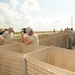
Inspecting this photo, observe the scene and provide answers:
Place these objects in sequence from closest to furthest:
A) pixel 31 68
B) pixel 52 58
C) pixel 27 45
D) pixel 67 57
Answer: pixel 31 68, pixel 67 57, pixel 52 58, pixel 27 45

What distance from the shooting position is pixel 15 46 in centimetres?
447

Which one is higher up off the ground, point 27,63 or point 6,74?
point 27,63

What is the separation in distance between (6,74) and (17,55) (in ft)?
1.97

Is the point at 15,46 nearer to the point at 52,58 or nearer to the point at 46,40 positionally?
the point at 52,58

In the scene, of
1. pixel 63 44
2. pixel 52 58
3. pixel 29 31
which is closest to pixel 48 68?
pixel 52 58

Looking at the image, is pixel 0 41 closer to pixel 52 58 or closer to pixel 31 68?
pixel 52 58

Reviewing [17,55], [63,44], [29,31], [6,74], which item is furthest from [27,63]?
[63,44]

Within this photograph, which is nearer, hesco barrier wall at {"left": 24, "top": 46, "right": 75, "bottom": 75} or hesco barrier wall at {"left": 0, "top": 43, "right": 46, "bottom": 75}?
hesco barrier wall at {"left": 24, "top": 46, "right": 75, "bottom": 75}

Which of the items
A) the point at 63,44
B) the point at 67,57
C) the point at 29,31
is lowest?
the point at 63,44

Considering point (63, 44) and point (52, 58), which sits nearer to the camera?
point (52, 58)

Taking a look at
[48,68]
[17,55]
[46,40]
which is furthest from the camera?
[46,40]

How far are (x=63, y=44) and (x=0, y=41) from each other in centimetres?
675

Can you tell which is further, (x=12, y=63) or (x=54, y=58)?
(x=54, y=58)

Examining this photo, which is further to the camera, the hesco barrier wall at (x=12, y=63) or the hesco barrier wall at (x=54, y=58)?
the hesco barrier wall at (x=12, y=63)
